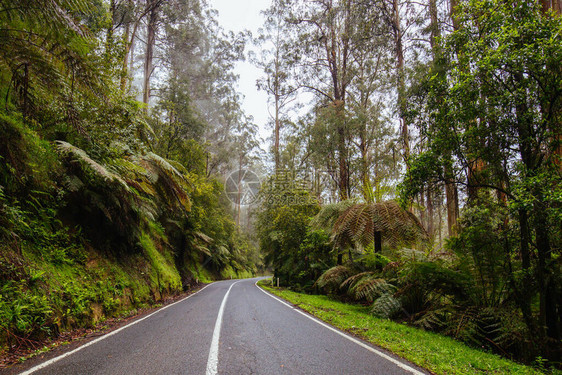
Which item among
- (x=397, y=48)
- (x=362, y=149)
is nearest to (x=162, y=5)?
(x=397, y=48)

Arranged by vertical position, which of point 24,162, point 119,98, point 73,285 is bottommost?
point 73,285

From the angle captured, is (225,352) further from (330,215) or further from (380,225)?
(330,215)

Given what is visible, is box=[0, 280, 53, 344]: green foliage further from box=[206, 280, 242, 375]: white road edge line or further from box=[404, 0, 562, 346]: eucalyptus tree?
box=[404, 0, 562, 346]: eucalyptus tree

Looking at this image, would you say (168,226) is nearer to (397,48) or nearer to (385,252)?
(385,252)

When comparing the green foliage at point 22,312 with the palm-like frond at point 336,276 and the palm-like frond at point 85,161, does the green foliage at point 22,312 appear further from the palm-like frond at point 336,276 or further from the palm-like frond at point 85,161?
the palm-like frond at point 336,276

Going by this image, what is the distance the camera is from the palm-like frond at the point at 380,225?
7.42 metres

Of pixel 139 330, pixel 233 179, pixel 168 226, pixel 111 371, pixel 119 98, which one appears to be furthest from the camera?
pixel 233 179

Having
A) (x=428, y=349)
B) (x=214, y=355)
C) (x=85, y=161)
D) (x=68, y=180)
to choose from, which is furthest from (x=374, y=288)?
(x=68, y=180)

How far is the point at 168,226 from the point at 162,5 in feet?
43.3

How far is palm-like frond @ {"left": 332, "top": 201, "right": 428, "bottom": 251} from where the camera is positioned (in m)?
7.42

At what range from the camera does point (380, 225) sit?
7.70m

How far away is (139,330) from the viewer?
488cm

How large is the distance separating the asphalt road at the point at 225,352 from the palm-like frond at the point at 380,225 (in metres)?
3.12

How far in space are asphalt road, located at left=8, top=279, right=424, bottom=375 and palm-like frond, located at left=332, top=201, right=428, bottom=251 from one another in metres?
3.12
